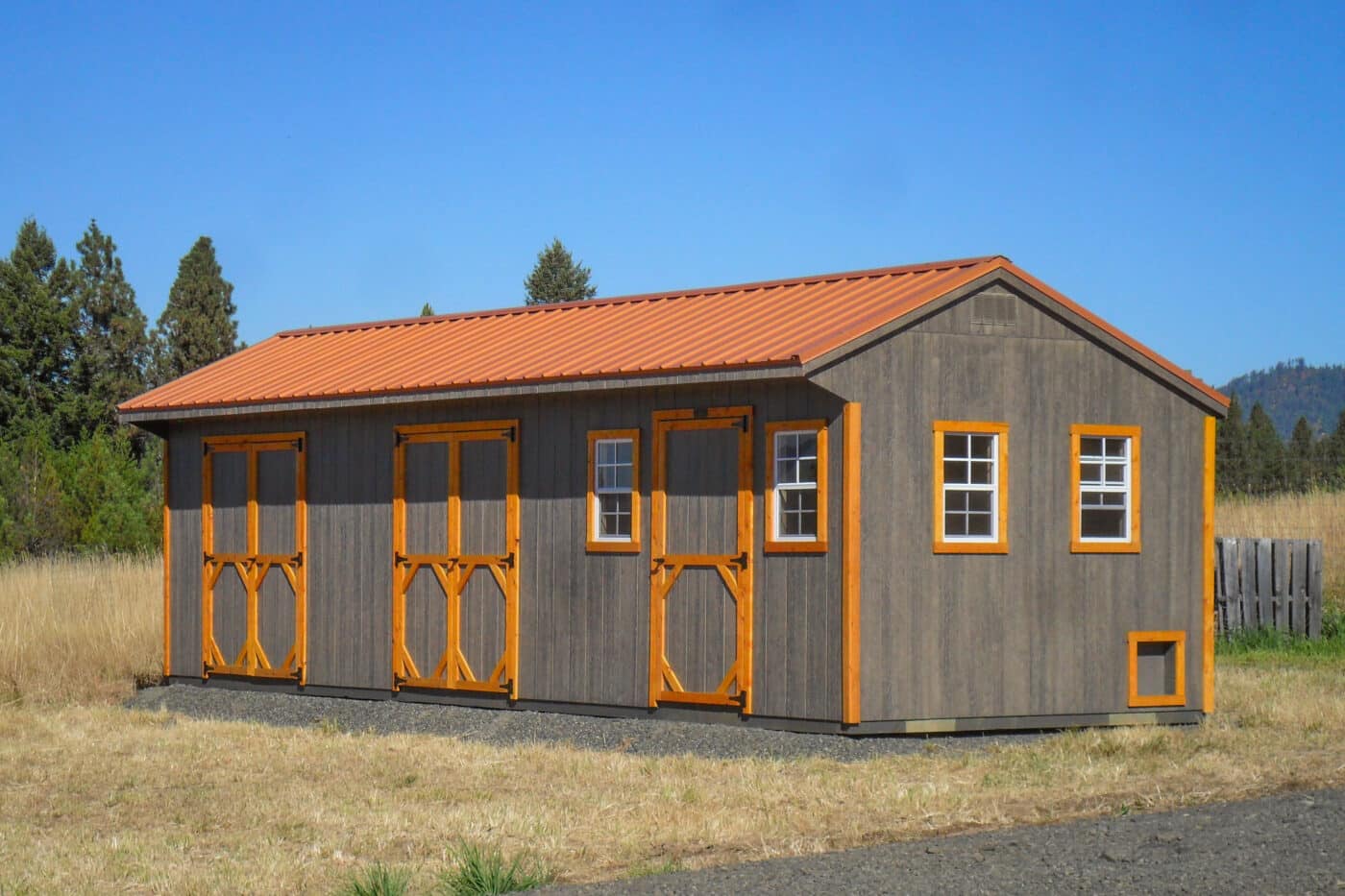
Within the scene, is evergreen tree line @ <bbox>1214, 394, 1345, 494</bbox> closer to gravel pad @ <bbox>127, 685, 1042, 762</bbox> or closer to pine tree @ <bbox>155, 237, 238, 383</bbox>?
gravel pad @ <bbox>127, 685, 1042, 762</bbox>

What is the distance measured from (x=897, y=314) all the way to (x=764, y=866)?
6.29 meters

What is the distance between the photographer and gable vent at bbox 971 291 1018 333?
14.5 metres

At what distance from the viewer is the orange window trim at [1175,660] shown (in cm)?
1498

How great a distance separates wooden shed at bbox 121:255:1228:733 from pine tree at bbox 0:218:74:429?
30.1 m

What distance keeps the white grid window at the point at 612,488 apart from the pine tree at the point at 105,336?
108ft

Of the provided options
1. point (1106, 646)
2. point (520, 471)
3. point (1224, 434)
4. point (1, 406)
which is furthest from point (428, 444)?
point (1224, 434)

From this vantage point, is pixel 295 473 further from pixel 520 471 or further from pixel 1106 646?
pixel 1106 646

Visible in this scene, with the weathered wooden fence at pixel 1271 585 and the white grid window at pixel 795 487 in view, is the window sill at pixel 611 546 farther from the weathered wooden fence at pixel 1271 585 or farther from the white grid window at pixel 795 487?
the weathered wooden fence at pixel 1271 585

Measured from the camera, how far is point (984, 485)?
1441 centimetres

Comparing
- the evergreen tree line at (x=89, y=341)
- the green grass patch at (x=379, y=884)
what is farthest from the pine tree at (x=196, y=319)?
the green grass patch at (x=379, y=884)

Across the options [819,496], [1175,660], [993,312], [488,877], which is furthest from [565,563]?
[488,877]

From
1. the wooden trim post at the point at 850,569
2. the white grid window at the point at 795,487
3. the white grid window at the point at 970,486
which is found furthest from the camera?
the white grid window at the point at 970,486

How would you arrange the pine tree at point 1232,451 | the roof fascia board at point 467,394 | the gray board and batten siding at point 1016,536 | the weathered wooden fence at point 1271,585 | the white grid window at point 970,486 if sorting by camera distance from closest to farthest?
the roof fascia board at point 467,394, the gray board and batten siding at point 1016,536, the white grid window at point 970,486, the weathered wooden fence at point 1271,585, the pine tree at point 1232,451

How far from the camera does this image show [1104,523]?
15.1 meters
